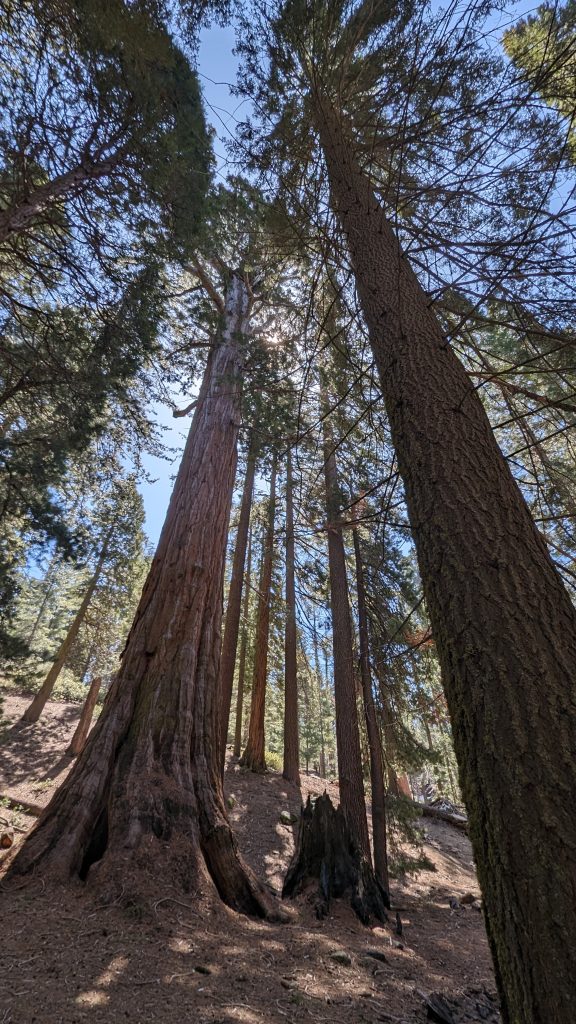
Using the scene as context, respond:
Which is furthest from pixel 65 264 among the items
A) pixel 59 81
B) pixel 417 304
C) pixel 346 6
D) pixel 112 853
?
pixel 112 853

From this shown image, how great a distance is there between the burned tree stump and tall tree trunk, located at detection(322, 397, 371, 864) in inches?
41.8

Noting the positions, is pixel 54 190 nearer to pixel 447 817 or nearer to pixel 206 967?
pixel 206 967

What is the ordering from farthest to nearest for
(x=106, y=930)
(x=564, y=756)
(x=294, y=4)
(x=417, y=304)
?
(x=294, y=4) → (x=417, y=304) → (x=106, y=930) → (x=564, y=756)

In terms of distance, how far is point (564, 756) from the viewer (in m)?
1.21

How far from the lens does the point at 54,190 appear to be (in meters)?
4.42

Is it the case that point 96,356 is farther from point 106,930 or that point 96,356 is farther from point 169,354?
point 106,930

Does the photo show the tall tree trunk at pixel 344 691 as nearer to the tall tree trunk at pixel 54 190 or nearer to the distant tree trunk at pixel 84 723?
the tall tree trunk at pixel 54 190

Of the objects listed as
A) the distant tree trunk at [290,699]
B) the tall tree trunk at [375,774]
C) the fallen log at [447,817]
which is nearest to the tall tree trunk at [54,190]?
the tall tree trunk at [375,774]

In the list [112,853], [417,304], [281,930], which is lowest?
[281,930]

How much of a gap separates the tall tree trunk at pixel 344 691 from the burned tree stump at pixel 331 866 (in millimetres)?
1060

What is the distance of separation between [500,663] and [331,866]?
4.18 m

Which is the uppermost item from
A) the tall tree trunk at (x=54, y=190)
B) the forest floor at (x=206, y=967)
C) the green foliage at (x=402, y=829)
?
the tall tree trunk at (x=54, y=190)

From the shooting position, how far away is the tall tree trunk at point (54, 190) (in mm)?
4164

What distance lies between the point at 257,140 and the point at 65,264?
7.81ft
